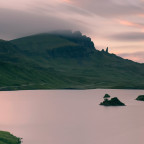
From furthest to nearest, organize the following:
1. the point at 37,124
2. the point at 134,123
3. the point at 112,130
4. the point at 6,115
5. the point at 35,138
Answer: the point at 6,115 < the point at 134,123 < the point at 37,124 < the point at 112,130 < the point at 35,138

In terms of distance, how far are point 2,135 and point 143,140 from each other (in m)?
44.1

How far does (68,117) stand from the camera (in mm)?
155750

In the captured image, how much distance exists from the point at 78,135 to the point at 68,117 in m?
47.5

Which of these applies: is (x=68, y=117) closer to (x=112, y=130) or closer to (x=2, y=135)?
(x=112, y=130)

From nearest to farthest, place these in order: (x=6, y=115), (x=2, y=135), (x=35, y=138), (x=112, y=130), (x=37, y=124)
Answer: (x=2, y=135)
(x=35, y=138)
(x=112, y=130)
(x=37, y=124)
(x=6, y=115)

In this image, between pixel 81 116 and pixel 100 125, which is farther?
pixel 81 116

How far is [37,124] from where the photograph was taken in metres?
132

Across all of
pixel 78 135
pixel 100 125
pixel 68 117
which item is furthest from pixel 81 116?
pixel 78 135

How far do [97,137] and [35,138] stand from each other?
67.7 ft

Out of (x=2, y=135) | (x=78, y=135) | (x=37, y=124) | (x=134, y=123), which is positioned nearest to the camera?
(x=2, y=135)

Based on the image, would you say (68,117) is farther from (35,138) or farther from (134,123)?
(35,138)

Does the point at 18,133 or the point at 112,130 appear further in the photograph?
the point at 112,130

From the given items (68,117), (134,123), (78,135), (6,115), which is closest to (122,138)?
(78,135)

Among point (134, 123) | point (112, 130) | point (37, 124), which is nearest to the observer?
point (112, 130)
